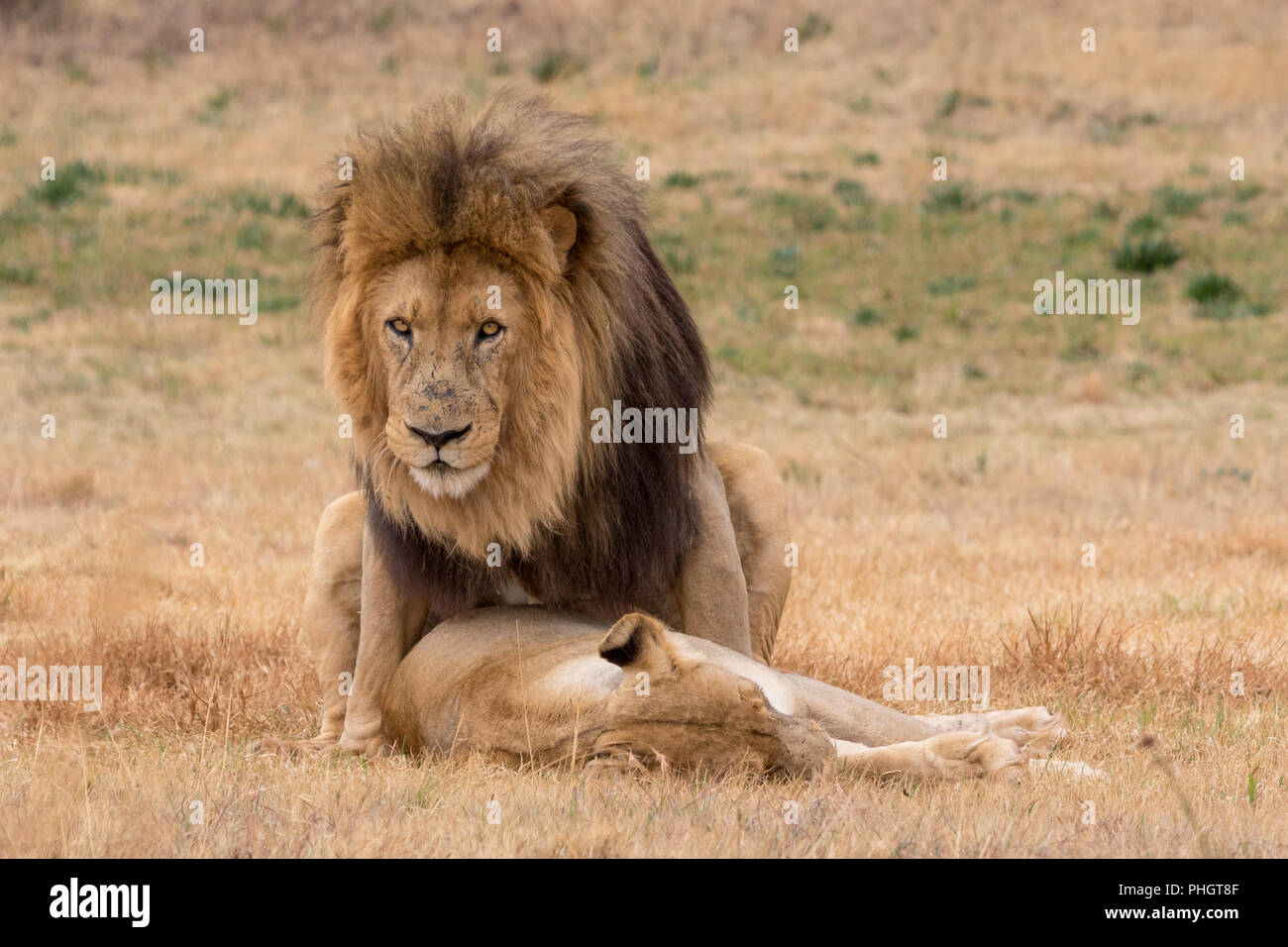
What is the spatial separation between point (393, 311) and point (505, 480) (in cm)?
55

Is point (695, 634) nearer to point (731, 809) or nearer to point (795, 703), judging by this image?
point (795, 703)

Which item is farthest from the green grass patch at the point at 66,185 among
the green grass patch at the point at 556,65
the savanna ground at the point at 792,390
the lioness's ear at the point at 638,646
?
the lioness's ear at the point at 638,646

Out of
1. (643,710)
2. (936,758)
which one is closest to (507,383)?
(643,710)

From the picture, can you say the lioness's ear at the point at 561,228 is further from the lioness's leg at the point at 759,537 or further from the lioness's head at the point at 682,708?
the lioness's leg at the point at 759,537

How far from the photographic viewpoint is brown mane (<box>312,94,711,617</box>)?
4469 mm

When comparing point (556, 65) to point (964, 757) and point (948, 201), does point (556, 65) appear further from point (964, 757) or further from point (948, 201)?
point (964, 757)

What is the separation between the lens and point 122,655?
636cm

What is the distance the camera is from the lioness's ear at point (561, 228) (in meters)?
4.54

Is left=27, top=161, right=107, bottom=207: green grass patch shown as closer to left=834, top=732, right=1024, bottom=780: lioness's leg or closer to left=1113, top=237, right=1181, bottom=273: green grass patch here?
left=1113, top=237, right=1181, bottom=273: green grass patch

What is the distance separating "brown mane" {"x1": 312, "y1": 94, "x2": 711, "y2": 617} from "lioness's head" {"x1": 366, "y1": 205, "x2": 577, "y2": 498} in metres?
0.05

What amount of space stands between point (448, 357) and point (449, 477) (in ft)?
1.06

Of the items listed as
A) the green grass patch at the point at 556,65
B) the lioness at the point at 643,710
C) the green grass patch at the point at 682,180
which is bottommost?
the lioness at the point at 643,710

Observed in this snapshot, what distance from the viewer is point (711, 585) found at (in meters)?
5.08

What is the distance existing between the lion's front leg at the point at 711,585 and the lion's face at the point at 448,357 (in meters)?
0.89
